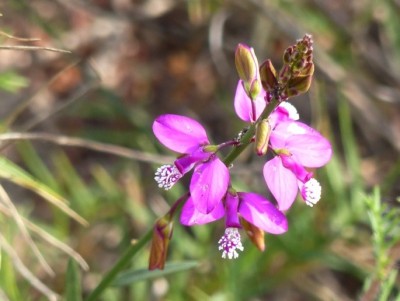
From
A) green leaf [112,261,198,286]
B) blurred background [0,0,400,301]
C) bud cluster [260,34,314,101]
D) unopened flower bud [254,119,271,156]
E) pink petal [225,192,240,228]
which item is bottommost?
pink petal [225,192,240,228]

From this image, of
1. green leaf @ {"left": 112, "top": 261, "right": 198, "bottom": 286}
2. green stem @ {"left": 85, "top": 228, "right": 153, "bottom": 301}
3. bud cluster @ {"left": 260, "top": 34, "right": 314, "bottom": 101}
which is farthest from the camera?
green leaf @ {"left": 112, "top": 261, "right": 198, "bottom": 286}

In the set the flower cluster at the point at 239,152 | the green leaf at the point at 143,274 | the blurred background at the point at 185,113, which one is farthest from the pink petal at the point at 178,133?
the blurred background at the point at 185,113

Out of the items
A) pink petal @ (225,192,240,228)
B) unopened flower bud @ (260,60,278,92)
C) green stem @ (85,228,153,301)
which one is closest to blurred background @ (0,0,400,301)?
green stem @ (85,228,153,301)

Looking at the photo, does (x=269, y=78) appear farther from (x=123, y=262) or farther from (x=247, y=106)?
(x=123, y=262)

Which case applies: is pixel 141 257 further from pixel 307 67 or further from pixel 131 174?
pixel 307 67

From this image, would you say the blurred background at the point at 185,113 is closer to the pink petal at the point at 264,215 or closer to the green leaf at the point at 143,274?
the green leaf at the point at 143,274

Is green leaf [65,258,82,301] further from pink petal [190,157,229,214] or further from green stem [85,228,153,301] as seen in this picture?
pink petal [190,157,229,214]

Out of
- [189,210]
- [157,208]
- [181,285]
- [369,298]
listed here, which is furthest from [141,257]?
[189,210]

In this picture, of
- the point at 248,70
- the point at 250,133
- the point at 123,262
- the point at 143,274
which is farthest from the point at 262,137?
the point at 143,274
